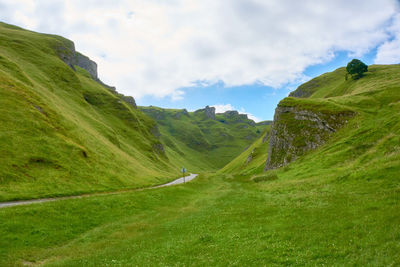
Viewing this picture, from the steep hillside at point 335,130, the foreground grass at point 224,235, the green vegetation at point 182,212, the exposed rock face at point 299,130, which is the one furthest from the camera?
the exposed rock face at point 299,130

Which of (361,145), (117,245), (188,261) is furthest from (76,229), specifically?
(361,145)

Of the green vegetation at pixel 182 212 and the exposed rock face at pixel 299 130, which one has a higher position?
the exposed rock face at pixel 299 130

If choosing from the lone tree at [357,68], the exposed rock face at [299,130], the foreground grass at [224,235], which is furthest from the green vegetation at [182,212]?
the lone tree at [357,68]

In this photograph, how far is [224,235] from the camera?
15664mm

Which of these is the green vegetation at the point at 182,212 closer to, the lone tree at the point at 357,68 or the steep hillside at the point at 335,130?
the steep hillside at the point at 335,130

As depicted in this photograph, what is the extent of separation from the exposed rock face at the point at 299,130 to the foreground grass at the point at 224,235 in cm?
3615

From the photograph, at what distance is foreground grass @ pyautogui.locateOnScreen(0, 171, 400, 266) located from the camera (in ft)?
33.6

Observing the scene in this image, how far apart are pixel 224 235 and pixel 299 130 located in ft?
197

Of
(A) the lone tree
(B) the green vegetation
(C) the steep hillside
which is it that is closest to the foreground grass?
(B) the green vegetation

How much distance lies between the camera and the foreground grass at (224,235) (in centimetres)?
1023

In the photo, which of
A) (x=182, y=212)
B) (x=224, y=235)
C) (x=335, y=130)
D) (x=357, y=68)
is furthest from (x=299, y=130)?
(x=357, y=68)

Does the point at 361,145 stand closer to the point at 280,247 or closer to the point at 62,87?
the point at 280,247

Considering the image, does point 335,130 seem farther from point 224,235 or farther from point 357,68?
point 357,68

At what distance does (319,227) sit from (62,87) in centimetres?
12473
